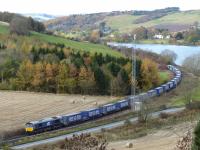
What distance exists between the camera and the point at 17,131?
156ft

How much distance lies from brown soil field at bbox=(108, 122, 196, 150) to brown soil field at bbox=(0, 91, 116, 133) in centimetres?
1420

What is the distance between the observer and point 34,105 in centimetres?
6019

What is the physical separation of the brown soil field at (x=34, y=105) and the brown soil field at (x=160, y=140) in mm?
14196

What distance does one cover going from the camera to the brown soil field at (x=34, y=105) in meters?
52.5

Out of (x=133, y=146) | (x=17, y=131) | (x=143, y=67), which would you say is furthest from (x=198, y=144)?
(x=143, y=67)

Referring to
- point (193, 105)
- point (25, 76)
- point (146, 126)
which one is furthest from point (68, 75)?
point (146, 126)

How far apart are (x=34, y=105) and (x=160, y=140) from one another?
23.5 m

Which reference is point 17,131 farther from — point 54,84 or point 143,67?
point 143,67

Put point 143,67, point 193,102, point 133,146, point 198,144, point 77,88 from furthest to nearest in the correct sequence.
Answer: point 143,67 → point 77,88 → point 193,102 → point 133,146 → point 198,144

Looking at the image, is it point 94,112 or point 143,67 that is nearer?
point 94,112

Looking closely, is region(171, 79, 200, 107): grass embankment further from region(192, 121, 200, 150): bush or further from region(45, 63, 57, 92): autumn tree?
region(192, 121, 200, 150): bush

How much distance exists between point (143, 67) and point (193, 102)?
21.2m

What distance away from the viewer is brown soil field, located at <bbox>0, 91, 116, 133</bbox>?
5253 centimetres

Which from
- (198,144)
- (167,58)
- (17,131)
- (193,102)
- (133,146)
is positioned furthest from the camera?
(167,58)
